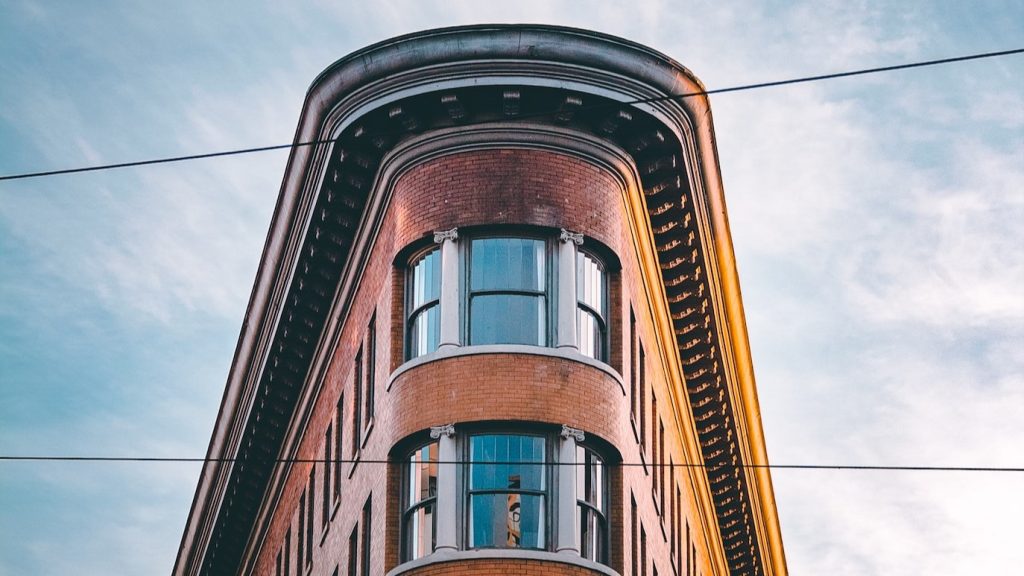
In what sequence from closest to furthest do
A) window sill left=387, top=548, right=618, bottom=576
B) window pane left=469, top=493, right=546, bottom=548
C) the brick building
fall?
window sill left=387, top=548, right=618, bottom=576 → window pane left=469, top=493, right=546, bottom=548 → the brick building

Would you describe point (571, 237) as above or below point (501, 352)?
above

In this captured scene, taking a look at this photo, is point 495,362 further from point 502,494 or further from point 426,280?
point 426,280

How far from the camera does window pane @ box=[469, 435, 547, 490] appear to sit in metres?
31.2

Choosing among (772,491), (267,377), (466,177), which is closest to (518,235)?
(466,177)

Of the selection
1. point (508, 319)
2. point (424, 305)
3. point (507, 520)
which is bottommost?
point (507, 520)

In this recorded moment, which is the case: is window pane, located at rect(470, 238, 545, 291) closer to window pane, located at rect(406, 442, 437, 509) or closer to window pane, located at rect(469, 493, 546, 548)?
window pane, located at rect(406, 442, 437, 509)

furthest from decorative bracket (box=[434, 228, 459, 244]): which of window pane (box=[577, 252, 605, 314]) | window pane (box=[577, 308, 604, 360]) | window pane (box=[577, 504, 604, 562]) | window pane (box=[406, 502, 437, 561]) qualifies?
window pane (box=[577, 504, 604, 562])

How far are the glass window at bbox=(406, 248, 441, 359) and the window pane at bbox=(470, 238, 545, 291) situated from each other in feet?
2.30

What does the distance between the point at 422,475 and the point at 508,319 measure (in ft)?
9.26

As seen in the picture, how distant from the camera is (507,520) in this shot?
31.0m

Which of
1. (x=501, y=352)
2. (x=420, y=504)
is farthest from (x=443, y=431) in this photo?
(x=501, y=352)

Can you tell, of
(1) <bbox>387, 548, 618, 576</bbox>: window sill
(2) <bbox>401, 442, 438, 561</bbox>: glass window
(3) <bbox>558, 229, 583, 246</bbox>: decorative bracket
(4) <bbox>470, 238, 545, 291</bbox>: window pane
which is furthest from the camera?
(3) <bbox>558, 229, 583, 246</bbox>: decorative bracket

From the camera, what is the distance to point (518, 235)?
1298 inches

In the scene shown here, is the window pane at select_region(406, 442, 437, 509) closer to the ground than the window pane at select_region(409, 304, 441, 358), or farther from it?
closer to the ground
